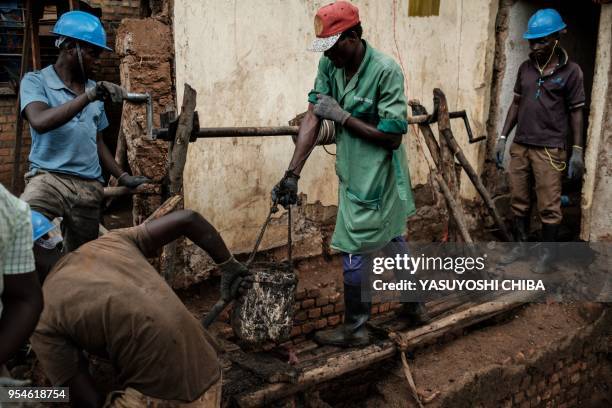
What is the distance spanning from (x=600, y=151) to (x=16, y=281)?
4.87m

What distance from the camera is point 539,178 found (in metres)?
5.23

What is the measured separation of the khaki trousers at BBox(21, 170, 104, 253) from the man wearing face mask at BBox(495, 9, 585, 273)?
3535 mm

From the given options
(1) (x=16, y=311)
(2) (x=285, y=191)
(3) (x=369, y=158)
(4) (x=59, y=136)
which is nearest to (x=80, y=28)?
(4) (x=59, y=136)

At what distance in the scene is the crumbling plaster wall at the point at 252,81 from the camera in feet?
13.4

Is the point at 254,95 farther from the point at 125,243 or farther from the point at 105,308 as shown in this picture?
the point at 105,308

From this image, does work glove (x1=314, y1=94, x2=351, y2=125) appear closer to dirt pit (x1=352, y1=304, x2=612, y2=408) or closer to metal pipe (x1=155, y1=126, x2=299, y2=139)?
metal pipe (x1=155, y1=126, x2=299, y2=139)

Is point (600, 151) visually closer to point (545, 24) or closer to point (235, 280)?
point (545, 24)

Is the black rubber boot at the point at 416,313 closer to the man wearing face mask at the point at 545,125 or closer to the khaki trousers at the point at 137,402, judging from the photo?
the man wearing face mask at the point at 545,125

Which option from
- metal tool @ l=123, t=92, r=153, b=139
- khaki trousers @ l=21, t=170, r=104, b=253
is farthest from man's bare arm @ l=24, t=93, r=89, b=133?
khaki trousers @ l=21, t=170, r=104, b=253

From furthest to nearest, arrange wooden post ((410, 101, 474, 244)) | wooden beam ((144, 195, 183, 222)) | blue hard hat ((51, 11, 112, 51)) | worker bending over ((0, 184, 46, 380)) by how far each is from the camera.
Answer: wooden post ((410, 101, 474, 244)) < blue hard hat ((51, 11, 112, 51)) < wooden beam ((144, 195, 183, 222)) < worker bending over ((0, 184, 46, 380))

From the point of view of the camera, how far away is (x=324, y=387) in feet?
13.4

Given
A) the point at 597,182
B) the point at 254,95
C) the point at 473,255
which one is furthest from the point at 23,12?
the point at 597,182

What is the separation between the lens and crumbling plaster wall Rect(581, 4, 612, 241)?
508 centimetres

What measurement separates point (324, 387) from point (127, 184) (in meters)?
1.87
